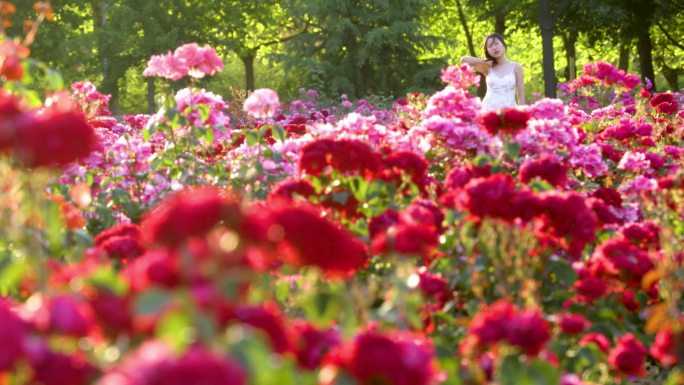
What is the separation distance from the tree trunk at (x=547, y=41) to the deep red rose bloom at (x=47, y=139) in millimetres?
17248

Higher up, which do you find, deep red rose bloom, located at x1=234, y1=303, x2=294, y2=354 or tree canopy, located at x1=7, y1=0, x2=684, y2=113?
deep red rose bloom, located at x1=234, y1=303, x2=294, y2=354

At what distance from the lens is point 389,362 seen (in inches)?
70.1

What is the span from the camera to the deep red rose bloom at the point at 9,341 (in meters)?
1.52

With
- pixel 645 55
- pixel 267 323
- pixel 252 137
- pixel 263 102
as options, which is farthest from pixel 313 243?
pixel 645 55

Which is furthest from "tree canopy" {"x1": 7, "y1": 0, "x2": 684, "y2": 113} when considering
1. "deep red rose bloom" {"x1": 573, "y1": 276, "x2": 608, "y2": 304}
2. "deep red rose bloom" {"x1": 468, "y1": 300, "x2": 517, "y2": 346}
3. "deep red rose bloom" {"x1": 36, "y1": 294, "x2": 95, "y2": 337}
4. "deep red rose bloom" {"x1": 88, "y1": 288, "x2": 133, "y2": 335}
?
"deep red rose bloom" {"x1": 36, "y1": 294, "x2": 95, "y2": 337}

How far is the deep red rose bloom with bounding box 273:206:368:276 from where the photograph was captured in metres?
2.38

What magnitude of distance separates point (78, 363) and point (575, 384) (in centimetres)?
145

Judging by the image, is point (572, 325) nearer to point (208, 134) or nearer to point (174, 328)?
point (174, 328)

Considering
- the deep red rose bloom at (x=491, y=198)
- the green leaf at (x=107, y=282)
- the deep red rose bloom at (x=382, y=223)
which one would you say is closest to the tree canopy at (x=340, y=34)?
the deep red rose bloom at (x=382, y=223)

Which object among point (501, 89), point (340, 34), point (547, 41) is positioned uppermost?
point (501, 89)

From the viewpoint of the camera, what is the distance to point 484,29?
40281 millimetres

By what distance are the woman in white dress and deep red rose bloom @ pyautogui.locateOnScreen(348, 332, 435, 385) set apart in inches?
325

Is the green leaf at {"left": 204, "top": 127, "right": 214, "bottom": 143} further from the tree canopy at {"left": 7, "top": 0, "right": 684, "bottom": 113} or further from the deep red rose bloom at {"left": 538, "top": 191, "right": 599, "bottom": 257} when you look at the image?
the tree canopy at {"left": 7, "top": 0, "right": 684, "bottom": 113}

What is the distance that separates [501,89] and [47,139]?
819 centimetres
